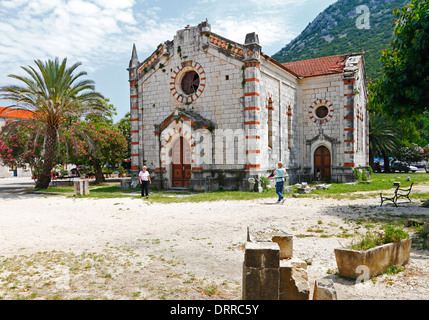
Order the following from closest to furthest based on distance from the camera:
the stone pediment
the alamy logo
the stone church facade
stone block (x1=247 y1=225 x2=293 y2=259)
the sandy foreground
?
the sandy foreground, stone block (x1=247 y1=225 x2=293 y2=259), the stone church facade, the stone pediment, the alamy logo

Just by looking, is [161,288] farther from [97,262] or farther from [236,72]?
[236,72]

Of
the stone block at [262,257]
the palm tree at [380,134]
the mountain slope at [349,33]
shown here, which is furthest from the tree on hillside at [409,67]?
the mountain slope at [349,33]

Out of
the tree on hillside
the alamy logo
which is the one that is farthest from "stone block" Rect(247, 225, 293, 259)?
the alamy logo

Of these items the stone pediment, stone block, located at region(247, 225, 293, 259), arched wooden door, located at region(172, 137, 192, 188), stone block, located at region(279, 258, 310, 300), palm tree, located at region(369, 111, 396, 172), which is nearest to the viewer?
stone block, located at region(279, 258, 310, 300)

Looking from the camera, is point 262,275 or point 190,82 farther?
point 190,82

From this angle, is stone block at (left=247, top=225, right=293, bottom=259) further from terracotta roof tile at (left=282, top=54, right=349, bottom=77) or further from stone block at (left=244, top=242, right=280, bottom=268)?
terracotta roof tile at (left=282, top=54, right=349, bottom=77)

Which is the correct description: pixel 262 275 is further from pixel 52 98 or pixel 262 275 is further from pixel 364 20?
pixel 364 20

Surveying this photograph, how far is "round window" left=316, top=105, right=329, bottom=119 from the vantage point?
77.7ft

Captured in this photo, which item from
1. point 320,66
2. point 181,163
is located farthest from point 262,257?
point 320,66

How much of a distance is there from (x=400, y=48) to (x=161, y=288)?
425 inches

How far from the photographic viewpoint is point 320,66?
25.0 metres

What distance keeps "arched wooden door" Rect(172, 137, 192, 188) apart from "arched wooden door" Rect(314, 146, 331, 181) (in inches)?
393

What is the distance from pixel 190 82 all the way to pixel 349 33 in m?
51.4

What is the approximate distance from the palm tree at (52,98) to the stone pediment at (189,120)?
5223 millimetres
